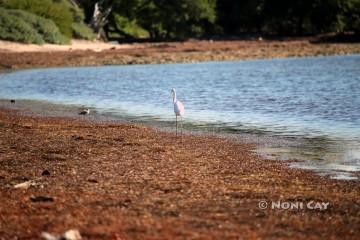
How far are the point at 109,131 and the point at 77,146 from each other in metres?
2.93

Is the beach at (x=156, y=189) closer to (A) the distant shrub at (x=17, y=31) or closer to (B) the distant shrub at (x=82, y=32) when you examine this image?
(A) the distant shrub at (x=17, y=31)

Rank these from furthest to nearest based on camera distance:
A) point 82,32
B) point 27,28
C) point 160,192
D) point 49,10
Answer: point 82,32 < point 49,10 < point 27,28 < point 160,192

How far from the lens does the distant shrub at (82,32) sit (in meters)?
64.8

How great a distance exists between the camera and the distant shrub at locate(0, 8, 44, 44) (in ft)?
170

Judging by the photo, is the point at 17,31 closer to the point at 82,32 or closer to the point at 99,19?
the point at 82,32

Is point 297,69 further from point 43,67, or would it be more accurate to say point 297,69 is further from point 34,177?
Result: point 34,177

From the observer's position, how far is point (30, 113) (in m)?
21.6

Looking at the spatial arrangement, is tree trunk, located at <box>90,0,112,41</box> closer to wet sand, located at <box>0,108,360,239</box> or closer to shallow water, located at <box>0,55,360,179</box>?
shallow water, located at <box>0,55,360,179</box>

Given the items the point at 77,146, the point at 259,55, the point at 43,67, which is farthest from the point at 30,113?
the point at 259,55

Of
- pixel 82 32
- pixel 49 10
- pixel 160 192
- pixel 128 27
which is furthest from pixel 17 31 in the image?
pixel 160 192

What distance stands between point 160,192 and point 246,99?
1683 centimetres

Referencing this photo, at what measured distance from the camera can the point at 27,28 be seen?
53031 millimetres

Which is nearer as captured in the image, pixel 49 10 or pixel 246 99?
pixel 246 99

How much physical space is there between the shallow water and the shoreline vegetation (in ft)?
11.2
